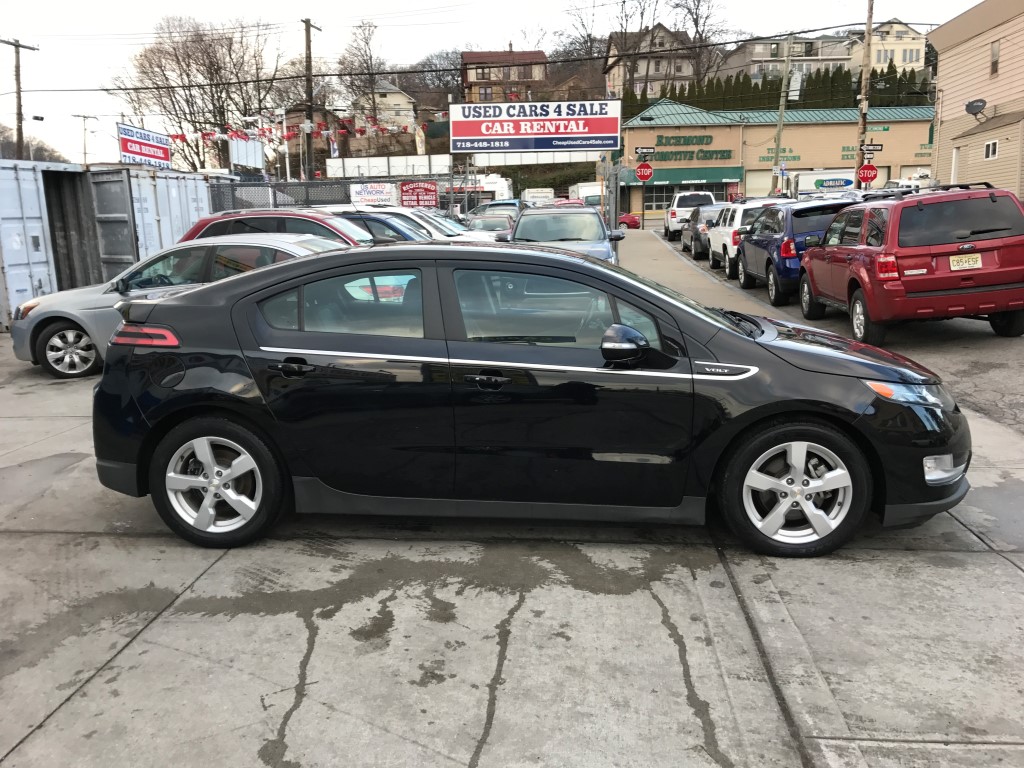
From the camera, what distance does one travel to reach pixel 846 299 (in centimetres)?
988

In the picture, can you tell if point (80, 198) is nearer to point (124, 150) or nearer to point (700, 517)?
point (124, 150)

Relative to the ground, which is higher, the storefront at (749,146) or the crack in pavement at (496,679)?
the storefront at (749,146)

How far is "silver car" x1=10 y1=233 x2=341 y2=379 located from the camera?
829 centimetres

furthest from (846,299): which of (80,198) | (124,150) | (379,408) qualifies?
(124,150)

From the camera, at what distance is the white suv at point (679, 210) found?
3170cm

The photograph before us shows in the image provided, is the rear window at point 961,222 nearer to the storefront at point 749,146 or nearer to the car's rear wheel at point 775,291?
the car's rear wheel at point 775,291

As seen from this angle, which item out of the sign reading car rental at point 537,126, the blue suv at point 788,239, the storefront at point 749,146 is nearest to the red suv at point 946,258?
the blue suv at point 788,239

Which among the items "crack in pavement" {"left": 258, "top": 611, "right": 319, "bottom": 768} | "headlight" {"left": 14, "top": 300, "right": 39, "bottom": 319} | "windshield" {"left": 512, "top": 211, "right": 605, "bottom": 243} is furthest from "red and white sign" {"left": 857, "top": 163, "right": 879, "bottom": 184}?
"crack in pavement" {"left": 258, "top": 611, "right": 319, "bottom": 768}

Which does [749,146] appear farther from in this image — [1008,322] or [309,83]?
[1008,322]

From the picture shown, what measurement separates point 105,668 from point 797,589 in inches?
118

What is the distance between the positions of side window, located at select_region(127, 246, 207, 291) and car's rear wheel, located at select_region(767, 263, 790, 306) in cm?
907

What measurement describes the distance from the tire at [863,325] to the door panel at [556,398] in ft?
19.8

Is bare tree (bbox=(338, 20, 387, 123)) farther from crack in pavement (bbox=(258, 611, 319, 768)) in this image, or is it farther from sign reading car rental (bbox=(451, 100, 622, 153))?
crack in pavement (bbox=(258, 611, 319, 768))

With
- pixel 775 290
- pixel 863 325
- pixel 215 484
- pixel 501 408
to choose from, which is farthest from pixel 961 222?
pixel 215 484
